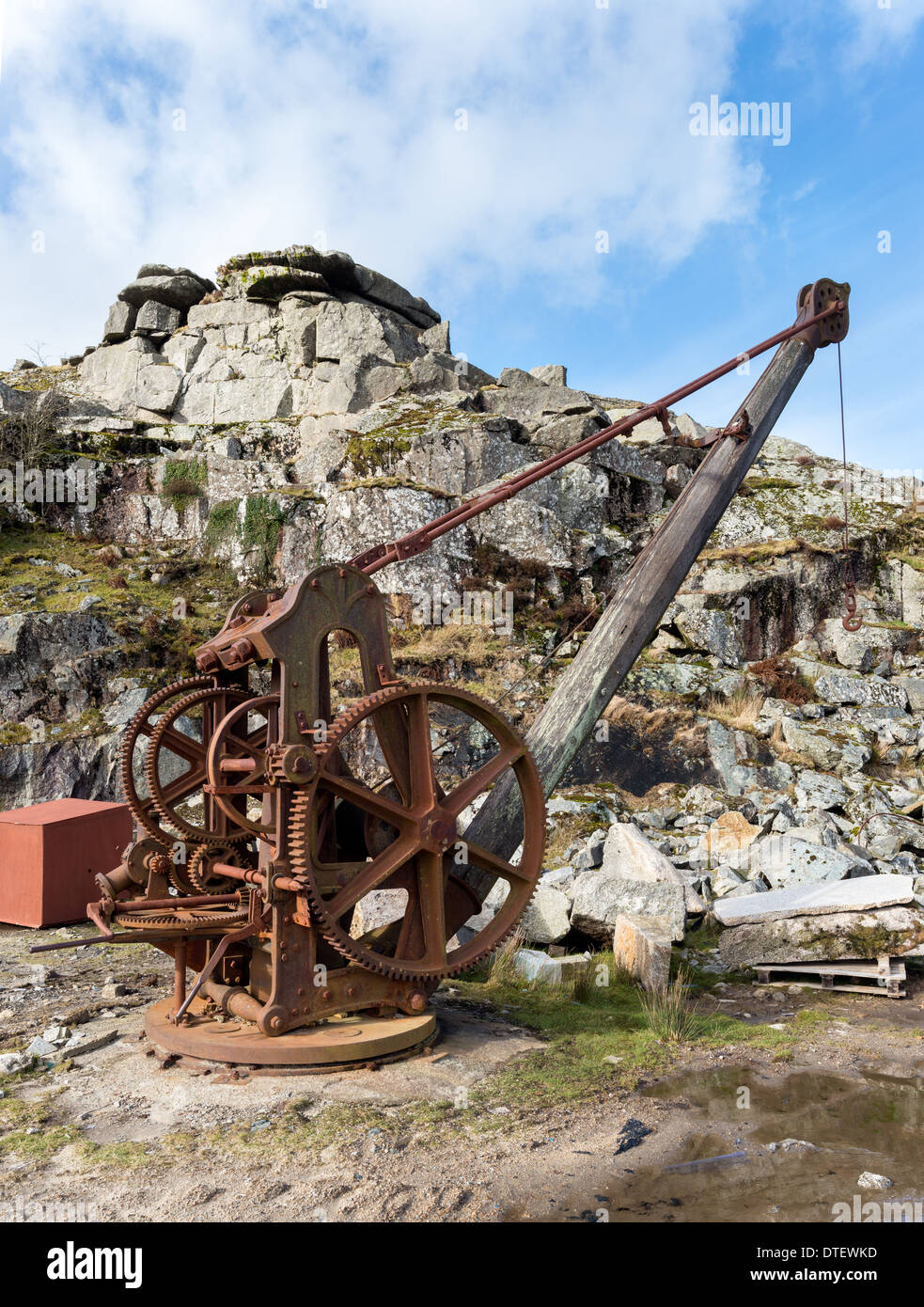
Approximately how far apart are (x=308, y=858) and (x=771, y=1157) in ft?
8.05

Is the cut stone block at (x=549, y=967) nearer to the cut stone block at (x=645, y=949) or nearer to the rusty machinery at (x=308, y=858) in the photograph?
the cut stone block at (x=645, y=949)

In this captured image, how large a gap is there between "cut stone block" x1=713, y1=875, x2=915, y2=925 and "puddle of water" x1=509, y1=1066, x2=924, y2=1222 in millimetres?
1998

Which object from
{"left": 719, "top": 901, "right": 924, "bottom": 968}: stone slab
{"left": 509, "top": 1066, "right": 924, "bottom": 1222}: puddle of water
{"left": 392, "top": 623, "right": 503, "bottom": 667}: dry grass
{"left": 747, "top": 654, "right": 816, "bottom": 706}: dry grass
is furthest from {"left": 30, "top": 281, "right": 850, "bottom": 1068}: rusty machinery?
{"left": 747, "top": 654, "right": 816, "bottom": 706}: dry grass

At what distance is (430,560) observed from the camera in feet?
53.6

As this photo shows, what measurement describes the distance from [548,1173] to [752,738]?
397 inches

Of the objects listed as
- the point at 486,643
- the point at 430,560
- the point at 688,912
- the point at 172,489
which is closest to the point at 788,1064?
the point at 688,912

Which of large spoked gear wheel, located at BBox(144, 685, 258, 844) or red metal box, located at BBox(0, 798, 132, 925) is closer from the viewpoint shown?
large spoked gear wheel, located at BBox(144, 685, 258, 844)

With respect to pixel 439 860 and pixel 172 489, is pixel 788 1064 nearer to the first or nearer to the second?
pixel 439 860

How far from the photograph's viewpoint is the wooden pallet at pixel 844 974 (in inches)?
246

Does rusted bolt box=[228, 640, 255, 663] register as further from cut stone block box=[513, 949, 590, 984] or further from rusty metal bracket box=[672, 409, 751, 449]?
rusty metal bracket box=[672, 409, 751, 449]

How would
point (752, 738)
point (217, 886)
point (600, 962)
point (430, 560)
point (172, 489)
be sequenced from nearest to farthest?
point (217, 886) < point (600, 962) < point (752, 738) < point (430, 560) < point (172, 489)

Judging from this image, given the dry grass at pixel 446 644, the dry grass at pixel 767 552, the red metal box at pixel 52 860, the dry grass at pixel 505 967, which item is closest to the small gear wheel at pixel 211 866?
Result: the dry grass at pixel 505 967

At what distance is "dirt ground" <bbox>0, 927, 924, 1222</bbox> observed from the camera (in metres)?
3.25

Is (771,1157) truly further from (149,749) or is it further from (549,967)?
(149,749)
